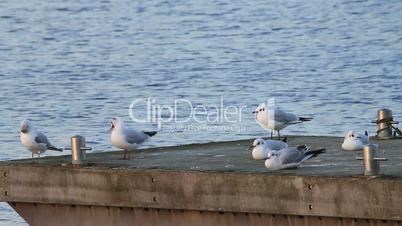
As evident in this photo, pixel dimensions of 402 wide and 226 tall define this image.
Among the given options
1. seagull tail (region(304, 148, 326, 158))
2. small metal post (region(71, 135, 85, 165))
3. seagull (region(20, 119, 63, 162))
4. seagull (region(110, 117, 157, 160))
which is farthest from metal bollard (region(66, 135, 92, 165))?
seagull tail (region(304, 148, 326, 158))

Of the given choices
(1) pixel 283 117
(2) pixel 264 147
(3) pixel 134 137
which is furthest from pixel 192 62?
(2) pixel 264 147

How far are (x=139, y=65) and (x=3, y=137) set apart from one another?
17.5 metres

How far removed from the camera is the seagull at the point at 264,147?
1881 centimetres

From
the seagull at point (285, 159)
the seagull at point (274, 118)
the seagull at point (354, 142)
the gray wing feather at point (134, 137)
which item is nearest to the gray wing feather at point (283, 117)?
the seagull at point (274, 118)

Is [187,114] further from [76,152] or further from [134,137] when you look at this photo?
[76,152]

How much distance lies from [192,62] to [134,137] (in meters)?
31.8

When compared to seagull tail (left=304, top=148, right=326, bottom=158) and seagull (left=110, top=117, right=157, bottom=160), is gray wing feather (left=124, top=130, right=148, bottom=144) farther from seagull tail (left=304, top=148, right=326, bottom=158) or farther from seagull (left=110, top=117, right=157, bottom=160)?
seagull tail (left=304, top=148, right=326, bottom=158)

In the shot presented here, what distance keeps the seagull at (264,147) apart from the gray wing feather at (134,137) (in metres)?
1.42

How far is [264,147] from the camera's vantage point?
18875 millimetres

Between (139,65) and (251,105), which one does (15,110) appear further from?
(139,65)

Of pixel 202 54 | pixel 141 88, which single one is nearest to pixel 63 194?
pixel 141 88

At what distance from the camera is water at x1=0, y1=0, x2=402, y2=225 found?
3800cm

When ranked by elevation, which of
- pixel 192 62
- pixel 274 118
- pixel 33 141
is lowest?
pixel 33 141

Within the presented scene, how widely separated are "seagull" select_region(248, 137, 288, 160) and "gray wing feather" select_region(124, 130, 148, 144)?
56.0 inches
